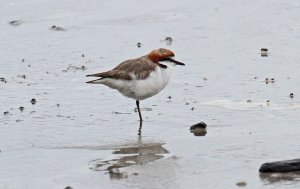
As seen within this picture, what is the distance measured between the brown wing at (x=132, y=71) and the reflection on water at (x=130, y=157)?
1.39 metres

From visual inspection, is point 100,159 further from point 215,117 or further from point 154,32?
point 154,32

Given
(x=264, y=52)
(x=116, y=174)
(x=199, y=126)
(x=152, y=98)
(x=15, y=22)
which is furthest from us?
(x=15, y=22)

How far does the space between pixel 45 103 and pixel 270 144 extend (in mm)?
3052

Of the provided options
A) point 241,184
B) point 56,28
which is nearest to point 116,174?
Result: point 241,184

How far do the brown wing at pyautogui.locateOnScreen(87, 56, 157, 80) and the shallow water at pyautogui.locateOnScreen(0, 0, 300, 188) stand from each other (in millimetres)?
392

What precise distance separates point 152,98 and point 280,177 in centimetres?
383

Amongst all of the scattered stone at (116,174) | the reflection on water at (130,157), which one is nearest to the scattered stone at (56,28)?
the reflection on water at (130,157)

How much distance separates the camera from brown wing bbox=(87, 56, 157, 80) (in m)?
9.16

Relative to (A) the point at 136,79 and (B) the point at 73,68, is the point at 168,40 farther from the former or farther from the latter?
(A) the point at 136,79

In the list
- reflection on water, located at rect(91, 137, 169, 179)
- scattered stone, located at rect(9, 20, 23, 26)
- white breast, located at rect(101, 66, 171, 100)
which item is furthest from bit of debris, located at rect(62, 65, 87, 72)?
reflection on water, located at rect(91, 137, 169, 179)

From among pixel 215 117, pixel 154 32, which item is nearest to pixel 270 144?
pixel 215 117

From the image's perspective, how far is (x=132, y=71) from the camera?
9250 mm

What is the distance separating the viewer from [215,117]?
341 inches

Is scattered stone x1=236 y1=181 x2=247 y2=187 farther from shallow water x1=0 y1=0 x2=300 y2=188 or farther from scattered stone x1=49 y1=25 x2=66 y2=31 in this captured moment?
scattered stone x1=49 y1=25 x2=66 y2=31
